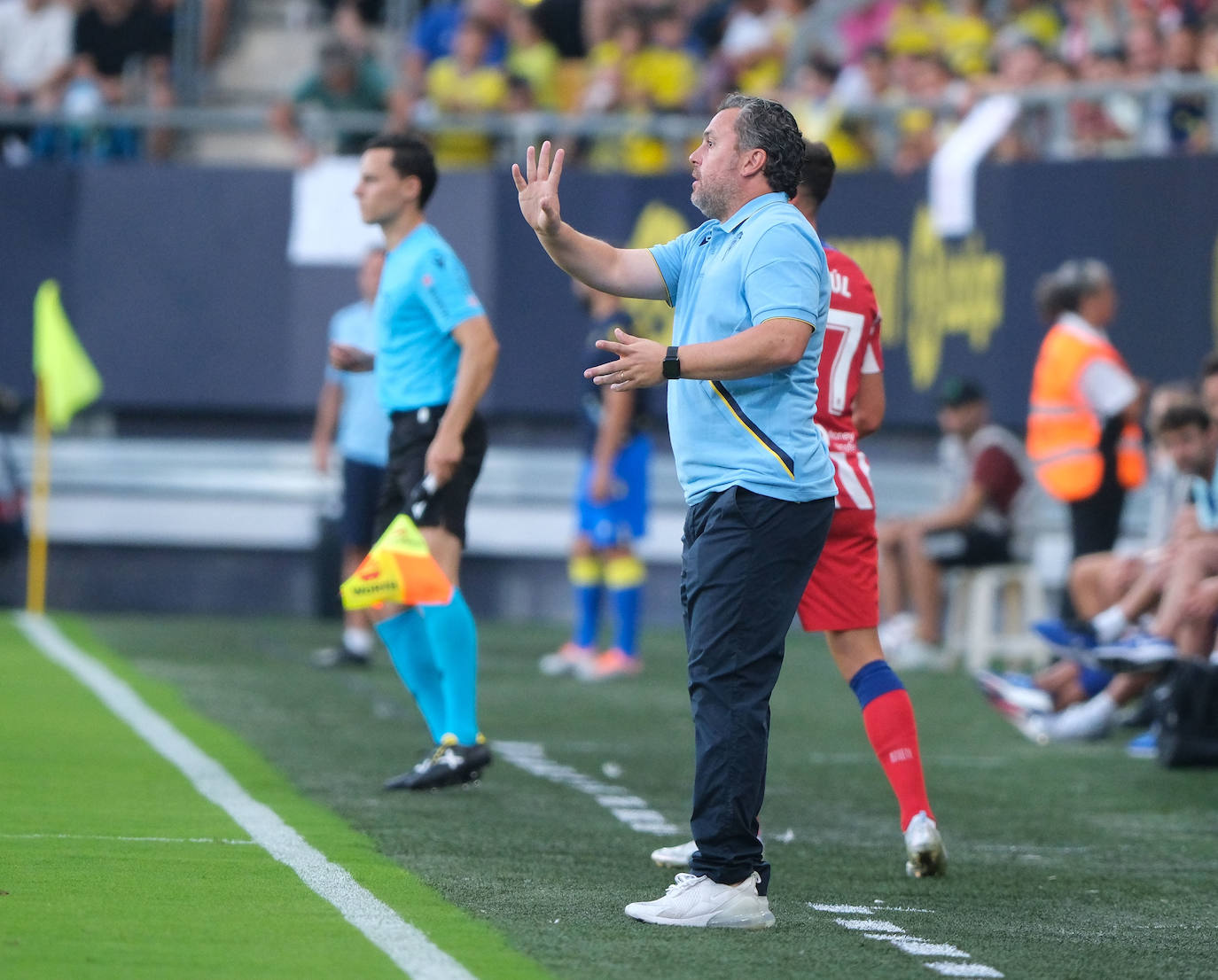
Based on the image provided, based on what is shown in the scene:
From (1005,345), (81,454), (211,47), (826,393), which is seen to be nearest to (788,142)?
(826,393)

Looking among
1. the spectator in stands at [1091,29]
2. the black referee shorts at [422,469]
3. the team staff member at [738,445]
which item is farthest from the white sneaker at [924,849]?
the spectator in stands at [1091,29]

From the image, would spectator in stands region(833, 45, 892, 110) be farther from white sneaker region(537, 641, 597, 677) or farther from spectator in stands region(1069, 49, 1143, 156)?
white sneaker region(537, 641, 597, 677)

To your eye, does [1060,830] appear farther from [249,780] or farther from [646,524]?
[646,524]

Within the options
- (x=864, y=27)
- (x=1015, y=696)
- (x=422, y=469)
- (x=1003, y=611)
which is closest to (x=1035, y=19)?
(x=864, y=27)

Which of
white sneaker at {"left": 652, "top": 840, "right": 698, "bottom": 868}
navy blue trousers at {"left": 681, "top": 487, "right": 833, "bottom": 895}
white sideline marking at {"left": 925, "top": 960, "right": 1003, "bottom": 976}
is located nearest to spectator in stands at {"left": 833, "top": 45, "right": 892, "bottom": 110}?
white sneaker at {"left": 652, "top": 840, "right": 698, "bottom": 868}

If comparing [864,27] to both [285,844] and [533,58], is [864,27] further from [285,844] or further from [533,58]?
[285,844]

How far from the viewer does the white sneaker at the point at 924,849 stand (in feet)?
18.0

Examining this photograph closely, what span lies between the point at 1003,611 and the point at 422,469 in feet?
23.4

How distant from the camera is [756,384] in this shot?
4.79 metres

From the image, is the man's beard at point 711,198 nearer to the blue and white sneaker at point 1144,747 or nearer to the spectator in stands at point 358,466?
the blue and white sneaker at point 1144,747

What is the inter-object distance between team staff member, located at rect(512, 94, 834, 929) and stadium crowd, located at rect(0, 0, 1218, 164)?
8.76m

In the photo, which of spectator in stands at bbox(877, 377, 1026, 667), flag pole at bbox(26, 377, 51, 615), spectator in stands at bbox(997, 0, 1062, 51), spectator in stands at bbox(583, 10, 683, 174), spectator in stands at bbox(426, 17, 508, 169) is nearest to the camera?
spectator in stands at bbox(877, 377, 1026, 667)

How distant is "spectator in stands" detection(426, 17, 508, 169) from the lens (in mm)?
15844

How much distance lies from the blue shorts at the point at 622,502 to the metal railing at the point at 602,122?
422 cm
